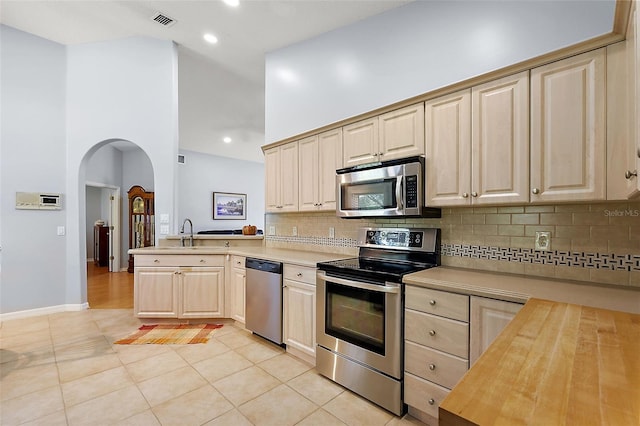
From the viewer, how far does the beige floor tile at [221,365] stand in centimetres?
236

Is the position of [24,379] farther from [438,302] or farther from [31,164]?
[438,302]

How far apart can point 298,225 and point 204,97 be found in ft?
11.4

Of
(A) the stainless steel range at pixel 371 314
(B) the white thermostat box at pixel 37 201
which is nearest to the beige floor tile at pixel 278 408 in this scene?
(A) the stainless steel range at pixel 371 314

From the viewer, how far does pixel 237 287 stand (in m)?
3.26

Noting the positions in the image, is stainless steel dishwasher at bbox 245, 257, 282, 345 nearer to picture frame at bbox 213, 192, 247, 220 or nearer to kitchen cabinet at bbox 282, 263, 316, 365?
kitchen cabinet at bbox 282, 263, 316, 365

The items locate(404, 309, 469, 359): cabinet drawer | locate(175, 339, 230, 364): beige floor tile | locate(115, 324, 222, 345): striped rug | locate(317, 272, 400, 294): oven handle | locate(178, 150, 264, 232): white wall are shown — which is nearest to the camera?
locate(404, 309, 469, 359): cabinet drawer

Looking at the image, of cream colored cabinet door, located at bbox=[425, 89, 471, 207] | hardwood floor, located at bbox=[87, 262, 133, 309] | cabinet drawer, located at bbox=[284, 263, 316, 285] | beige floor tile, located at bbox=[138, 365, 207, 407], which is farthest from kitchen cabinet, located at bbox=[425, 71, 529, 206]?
hardwood floor, located at bbox=[87, 262, 133, 309]

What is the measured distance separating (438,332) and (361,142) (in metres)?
1.62

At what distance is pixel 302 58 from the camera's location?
11.7 ft

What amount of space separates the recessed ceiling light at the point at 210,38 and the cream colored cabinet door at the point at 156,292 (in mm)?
2830

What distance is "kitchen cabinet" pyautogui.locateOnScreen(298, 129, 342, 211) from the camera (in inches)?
110

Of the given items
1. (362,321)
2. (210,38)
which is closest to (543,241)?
(362,321)

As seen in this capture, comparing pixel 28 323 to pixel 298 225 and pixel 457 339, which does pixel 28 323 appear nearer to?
pixel 298 225

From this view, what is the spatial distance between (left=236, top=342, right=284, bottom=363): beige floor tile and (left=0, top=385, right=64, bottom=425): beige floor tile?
4.20 ft
